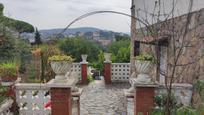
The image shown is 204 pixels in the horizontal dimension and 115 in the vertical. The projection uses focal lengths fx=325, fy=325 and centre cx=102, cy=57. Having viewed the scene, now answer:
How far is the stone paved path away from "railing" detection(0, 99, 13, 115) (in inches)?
112

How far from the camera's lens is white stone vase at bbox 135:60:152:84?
623 centimetres

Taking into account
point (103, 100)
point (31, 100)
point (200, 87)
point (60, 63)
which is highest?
point (60, 63)

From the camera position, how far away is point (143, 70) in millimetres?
6309

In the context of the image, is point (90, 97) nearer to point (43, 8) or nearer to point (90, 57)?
point (43, 8)

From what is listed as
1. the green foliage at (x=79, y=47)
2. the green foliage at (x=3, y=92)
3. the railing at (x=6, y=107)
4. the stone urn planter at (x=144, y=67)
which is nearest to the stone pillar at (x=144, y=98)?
the stone urn planter at (x=144, y=67)

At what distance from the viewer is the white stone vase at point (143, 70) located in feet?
20.5

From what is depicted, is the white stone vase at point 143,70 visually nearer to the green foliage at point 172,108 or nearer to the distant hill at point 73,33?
the green foliage at point 172,108

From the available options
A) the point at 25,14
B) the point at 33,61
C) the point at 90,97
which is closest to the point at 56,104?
the point at 90,97

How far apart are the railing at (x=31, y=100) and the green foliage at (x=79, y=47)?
21014 mm

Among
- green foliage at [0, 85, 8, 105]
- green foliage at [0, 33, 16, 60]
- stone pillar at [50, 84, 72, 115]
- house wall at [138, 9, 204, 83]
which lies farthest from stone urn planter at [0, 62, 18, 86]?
green foliage at [0, 33, 16, 60]

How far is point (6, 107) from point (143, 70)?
9.01 ft

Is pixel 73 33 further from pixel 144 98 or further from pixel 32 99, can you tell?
pixel 144 98

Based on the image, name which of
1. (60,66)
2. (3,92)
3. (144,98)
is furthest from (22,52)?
(144,98)

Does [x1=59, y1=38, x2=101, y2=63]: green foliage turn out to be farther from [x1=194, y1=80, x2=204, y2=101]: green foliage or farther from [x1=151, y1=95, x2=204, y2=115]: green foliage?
[x1=194, y1=80, x2=204, y2=101]: green foliage
